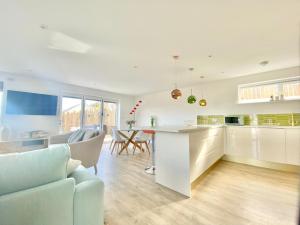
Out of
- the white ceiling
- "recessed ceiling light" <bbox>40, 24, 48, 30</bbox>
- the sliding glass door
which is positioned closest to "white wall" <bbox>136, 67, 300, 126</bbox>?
the white ceiling

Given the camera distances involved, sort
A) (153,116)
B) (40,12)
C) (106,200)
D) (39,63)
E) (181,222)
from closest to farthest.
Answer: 1. (181,222)
2. (40,12)
3. (106,200)
4. (39,63)
5. (153,116)

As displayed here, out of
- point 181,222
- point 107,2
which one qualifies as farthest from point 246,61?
point 181,222

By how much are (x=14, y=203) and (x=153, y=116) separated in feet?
20.3

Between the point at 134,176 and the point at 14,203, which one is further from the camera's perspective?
the point at 134,176

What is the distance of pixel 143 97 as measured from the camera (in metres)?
7.43

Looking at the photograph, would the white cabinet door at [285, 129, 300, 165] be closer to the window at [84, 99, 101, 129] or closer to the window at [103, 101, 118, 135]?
the window at [103, 101, 118, 135]

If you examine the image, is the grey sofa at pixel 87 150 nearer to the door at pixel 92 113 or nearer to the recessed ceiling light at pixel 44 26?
the recessed ceiling light at pixel 44 26

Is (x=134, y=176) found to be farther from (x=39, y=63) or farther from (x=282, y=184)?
(x=39, y=63)

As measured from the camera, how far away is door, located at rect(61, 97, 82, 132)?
17.3ft

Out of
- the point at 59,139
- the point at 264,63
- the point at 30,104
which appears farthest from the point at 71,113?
the point at 264,63

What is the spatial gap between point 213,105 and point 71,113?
205 inches

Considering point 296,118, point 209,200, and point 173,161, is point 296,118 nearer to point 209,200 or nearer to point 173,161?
point 209,200

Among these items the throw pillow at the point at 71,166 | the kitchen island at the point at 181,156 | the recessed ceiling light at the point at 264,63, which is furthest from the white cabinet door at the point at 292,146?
the throw pillow at the point at 71,166

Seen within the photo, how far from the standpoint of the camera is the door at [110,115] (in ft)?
21.7
